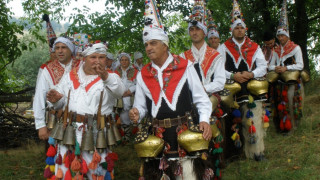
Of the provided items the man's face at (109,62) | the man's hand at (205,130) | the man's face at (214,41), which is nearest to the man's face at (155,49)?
the man's hand at (205,130)

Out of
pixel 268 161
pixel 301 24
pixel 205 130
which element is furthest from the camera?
pixel 301 24

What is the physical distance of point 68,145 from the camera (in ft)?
12.4

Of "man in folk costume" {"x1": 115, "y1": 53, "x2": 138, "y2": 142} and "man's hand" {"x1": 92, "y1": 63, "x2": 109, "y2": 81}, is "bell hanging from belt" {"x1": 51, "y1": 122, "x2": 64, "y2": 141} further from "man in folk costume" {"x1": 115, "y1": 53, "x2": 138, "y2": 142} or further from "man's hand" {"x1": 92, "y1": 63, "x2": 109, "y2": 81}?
"man in folk costume" {"x1": 115, "y1": 53, "x2": 138, "y2": 142}

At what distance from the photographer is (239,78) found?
5.81 meters

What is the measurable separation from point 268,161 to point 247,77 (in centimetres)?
153

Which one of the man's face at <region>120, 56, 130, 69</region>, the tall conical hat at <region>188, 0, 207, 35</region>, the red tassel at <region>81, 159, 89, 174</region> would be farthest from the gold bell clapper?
the man's face at <region>120, 56, 130, 69</region>

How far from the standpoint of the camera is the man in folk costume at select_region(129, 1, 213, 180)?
11.1ft

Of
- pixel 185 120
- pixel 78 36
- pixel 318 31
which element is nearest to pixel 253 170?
pixel 185 120

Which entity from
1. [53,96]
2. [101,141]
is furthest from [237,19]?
[53,96]

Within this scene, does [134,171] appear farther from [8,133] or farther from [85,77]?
[8,133]

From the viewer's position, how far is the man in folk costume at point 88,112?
3738mm

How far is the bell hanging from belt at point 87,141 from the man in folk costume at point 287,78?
5195 millimetres

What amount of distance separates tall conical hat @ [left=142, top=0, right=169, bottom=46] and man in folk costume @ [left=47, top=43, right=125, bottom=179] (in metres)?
0.59

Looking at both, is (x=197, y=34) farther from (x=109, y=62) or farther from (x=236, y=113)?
(x=109, y=62)
